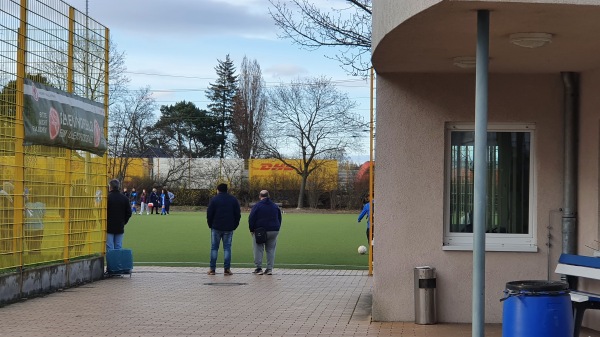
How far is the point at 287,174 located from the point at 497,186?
6455 cm

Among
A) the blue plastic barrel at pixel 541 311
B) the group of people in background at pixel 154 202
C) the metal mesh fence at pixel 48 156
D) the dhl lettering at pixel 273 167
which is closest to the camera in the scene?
the blue plastic barrel at pixel 541 311

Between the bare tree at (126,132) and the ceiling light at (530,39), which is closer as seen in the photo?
the ceiling light at (530,39)

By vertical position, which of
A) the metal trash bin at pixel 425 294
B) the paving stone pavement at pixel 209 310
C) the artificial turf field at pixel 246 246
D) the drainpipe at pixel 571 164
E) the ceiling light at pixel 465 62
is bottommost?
the artificial turf field at pixel 246 246

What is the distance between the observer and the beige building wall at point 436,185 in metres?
12.0

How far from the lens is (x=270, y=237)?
19.8 metres

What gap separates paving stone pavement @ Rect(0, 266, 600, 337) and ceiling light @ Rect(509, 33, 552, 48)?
3640 millimetres

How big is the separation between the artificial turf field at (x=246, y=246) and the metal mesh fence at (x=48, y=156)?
5026mm

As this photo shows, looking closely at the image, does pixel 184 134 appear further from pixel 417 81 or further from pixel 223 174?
pixel 417 81

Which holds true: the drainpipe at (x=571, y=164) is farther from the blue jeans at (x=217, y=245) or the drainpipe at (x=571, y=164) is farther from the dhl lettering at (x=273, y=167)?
the dhl lettering at (x=273, y=167)

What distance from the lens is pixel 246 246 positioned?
1160 inches

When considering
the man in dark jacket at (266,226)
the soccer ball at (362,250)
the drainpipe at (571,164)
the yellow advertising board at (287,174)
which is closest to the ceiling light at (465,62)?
the drainpipe at (571,164)

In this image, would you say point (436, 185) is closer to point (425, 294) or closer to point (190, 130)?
point (425, 294)

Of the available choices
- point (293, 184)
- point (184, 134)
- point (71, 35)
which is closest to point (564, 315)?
point (71, 35)

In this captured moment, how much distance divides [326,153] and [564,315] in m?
69.7
